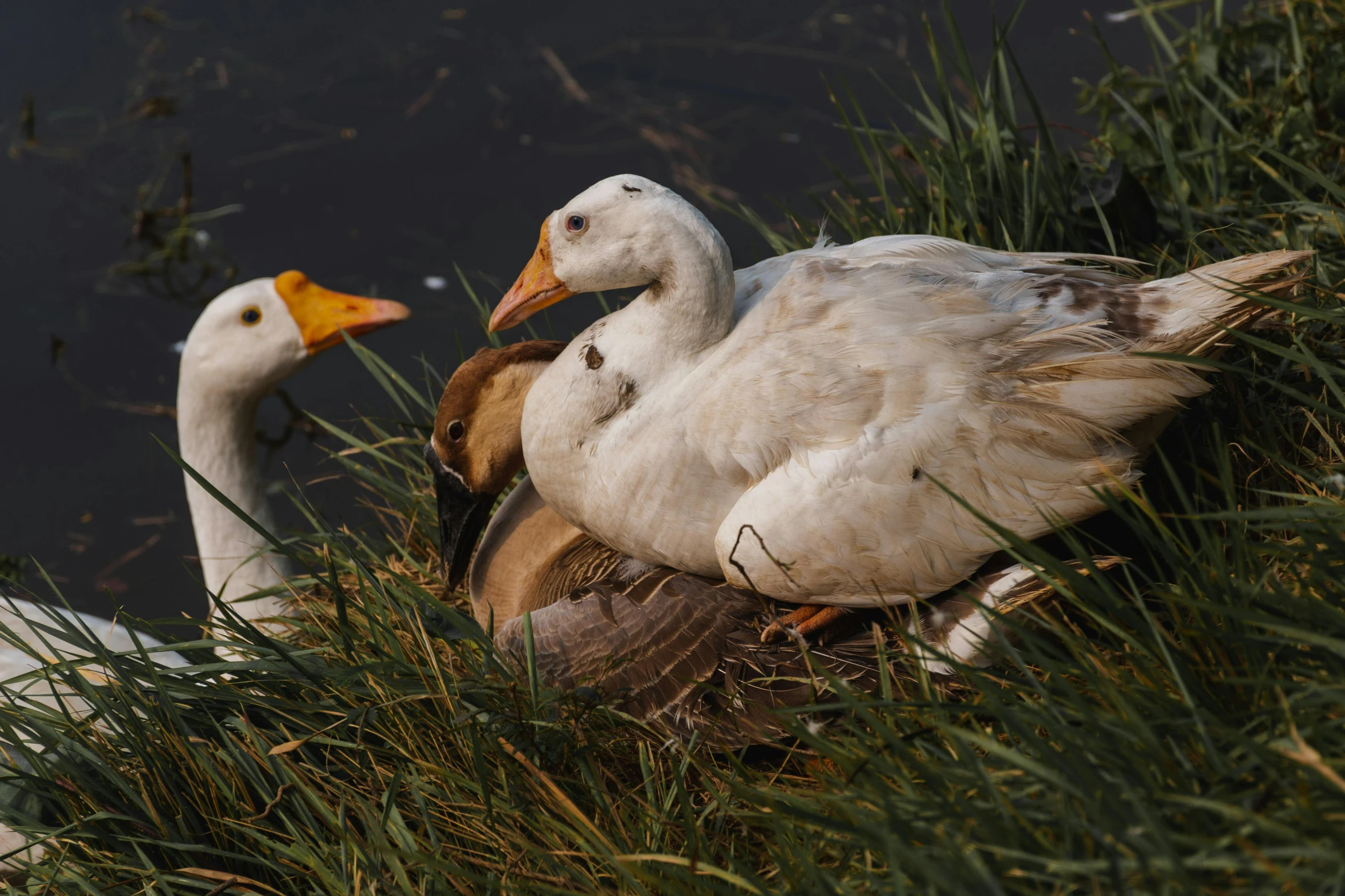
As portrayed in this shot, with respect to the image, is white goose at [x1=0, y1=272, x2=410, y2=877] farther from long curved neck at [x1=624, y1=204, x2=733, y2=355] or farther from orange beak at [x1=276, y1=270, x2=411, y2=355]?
long curved neck at [x1=624, y1=204, x2=733, y2=355]

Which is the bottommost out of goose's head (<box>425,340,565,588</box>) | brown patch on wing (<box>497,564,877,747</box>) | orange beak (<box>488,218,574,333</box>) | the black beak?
brown patch on wing (<box>497,564,877,747</box>)

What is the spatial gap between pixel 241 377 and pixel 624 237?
1.83 metres

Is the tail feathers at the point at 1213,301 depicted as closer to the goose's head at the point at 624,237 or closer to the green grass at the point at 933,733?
the green grass at the point at 933,733

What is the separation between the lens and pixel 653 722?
2.50m

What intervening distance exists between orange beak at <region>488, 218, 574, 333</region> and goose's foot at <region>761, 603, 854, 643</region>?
0.92m

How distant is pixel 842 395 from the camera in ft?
7.60

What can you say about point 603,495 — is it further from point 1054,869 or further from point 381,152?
point 381,152

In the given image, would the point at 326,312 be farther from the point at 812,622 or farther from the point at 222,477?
the point at 812,622

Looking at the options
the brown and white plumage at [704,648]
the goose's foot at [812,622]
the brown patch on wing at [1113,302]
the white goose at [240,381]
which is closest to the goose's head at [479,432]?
the brown and white plumage at [704,648]

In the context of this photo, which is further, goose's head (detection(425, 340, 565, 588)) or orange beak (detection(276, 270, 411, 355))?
orange beak (detection(276, 270, 411, 355))

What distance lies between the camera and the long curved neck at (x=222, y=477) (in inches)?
147

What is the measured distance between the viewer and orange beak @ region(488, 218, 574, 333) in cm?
265

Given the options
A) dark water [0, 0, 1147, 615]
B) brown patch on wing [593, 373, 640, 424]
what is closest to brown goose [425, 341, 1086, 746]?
brown patch on wing [593, 373, 640, 424]

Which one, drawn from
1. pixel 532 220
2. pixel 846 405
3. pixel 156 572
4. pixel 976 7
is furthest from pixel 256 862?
pixel 976 7
